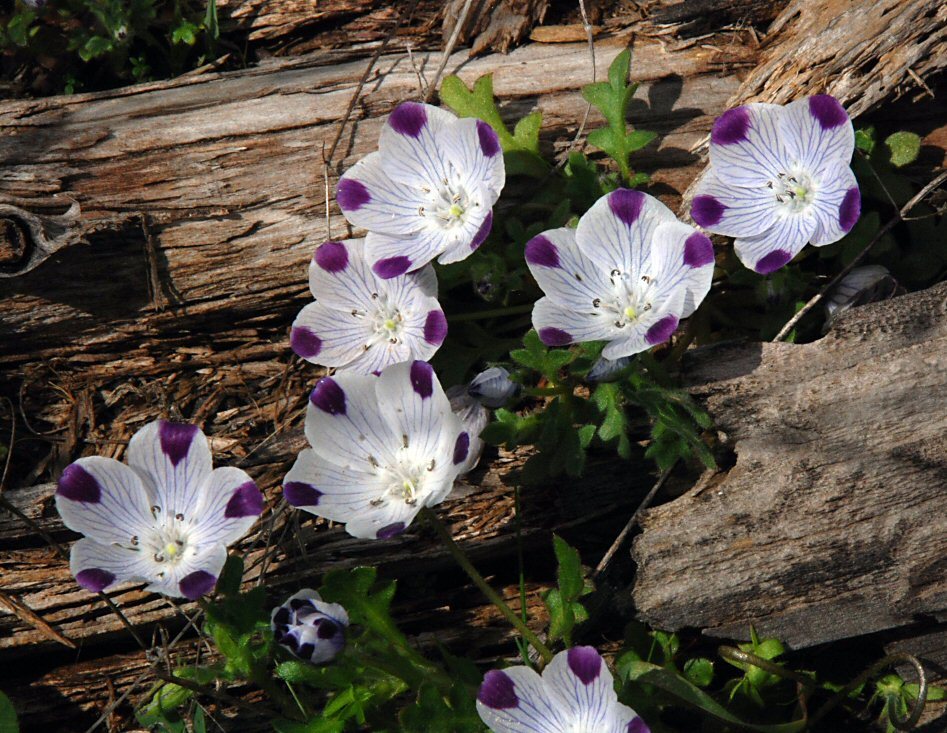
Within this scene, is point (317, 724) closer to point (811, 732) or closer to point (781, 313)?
point (811, 732)

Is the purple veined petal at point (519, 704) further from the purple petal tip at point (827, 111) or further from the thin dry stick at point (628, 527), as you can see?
the purple petal tip at point (827, 111)

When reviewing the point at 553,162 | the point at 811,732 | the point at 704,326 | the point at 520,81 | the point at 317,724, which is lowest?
the point at 811,732

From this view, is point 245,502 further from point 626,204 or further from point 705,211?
point 705,211

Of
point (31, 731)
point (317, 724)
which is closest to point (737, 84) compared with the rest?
point (317, 724)

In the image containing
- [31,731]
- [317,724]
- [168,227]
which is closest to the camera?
[317,724]

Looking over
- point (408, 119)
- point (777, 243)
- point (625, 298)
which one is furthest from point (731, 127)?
point (408, 119)

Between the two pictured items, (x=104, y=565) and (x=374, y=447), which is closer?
(x=104, y=565)

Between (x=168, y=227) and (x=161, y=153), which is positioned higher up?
(x=161, y=153)

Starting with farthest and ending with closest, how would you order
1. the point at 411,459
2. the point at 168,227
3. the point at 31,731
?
the point at 168,227
the point at 31,731
the point at 411,459
